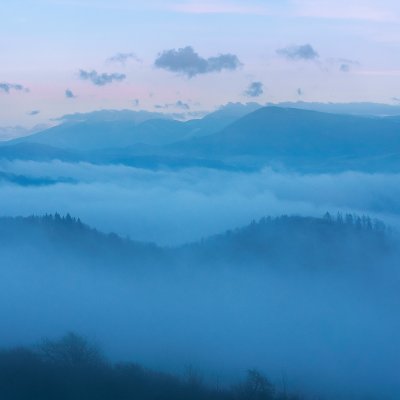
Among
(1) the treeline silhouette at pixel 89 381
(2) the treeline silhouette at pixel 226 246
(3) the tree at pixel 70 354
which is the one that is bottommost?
(1) the treeline silhouette at pixel 89 381

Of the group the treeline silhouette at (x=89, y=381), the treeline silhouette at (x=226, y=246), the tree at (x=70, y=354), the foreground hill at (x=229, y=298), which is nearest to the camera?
the treeline silhouette at (x=89, y=381)

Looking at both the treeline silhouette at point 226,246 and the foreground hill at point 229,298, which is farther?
the treeline silhouette at point 226,246

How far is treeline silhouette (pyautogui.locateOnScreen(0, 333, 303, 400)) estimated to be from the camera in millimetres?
34562

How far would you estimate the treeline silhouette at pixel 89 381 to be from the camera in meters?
34.6

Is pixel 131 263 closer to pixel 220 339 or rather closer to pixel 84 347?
pixel 220 339

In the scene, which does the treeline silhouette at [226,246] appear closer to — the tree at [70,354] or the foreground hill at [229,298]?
the foreground hill at [229,298]

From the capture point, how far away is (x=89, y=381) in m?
36.7

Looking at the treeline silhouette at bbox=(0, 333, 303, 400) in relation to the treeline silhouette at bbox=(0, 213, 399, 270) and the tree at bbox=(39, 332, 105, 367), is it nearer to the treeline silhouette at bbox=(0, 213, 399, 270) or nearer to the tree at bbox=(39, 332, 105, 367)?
the tree at bbox=(39, 332, 105, 367)

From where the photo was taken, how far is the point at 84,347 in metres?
43.3

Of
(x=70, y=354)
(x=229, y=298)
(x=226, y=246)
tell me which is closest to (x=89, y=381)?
(x=70, y=354)

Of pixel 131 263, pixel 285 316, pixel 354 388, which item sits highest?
pixel 131 263

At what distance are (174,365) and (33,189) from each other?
111 metres

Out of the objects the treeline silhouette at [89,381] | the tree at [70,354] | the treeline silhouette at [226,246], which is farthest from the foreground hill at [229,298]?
the treeline silhouette at [89,381]

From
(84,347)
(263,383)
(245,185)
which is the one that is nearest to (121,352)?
(84,347)
